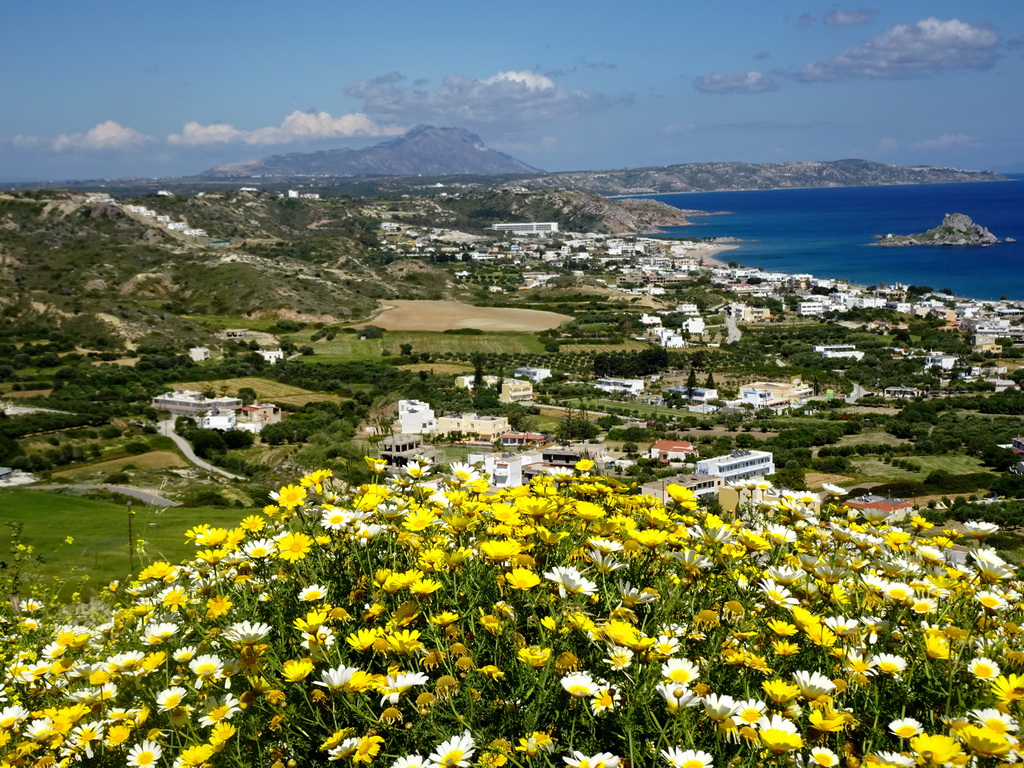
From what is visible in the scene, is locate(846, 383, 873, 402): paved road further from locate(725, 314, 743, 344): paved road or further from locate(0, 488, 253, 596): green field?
locate(0, 488, 253, 596): green field

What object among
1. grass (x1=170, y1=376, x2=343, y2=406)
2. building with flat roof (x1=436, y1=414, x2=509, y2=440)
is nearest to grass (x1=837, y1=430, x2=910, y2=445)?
building with flat roof (x1=436, y1=414, x2=509, y2=440)

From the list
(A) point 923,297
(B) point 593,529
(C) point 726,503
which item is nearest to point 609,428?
(C) point 726,503

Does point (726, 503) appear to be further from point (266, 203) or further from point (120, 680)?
point (266, 203)

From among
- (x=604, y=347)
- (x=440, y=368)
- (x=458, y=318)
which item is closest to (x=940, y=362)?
(x=604, y=347)

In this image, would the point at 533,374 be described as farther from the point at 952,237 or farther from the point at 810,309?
the point at 952,237

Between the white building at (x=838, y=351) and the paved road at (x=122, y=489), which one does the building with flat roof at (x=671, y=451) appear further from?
the white building at (x=838, y=351)

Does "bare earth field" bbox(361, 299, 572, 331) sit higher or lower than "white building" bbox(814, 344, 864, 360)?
higher
